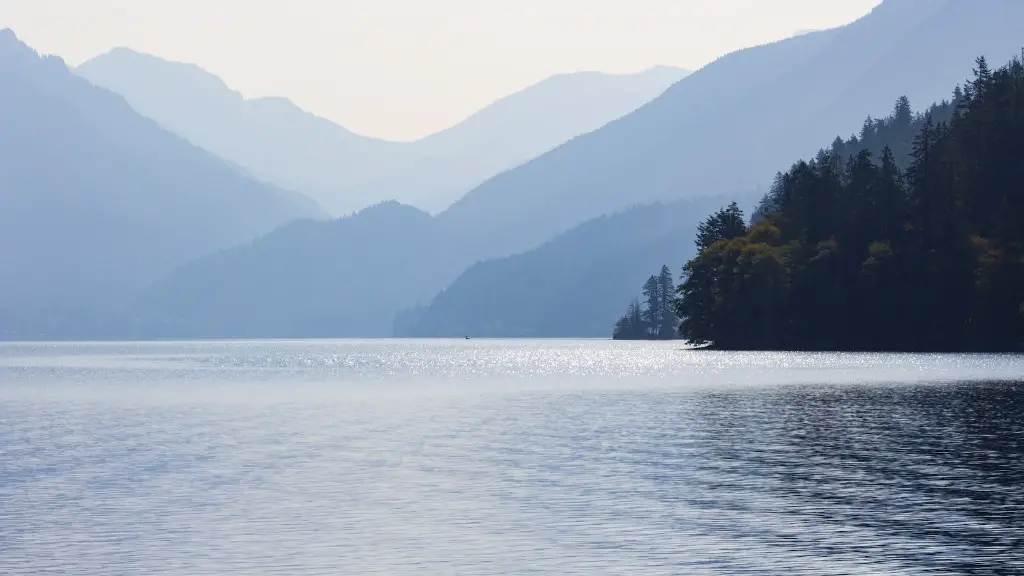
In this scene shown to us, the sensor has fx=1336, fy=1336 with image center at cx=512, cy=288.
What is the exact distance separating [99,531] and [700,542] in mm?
20111

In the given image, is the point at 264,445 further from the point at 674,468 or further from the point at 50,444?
the point at 674,468

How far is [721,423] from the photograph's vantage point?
85.8 m

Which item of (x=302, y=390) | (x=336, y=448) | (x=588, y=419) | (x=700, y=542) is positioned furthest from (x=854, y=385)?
(x=700, y=542)

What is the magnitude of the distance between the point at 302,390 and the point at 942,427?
2983 inches

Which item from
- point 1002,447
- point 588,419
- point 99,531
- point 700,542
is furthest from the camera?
point 588,419

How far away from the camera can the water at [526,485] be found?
39938mm

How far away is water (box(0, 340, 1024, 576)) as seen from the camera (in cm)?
3994

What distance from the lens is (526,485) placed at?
184 ft

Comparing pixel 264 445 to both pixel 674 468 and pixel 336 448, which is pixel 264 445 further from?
pixel 674 468

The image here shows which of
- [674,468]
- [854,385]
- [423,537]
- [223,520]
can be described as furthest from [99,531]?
[854,385]

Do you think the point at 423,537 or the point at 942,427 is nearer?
the point at 423,537

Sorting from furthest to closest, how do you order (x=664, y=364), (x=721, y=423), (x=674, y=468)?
(x=664, y=364)
(x=721, y=423)
(x=674, y=468)

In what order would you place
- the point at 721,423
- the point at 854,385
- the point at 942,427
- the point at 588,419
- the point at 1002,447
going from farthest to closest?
the point at 854,385 → the point at 588,419 → the point at 721,423 → the point at 942,427 → the point at 1002,447

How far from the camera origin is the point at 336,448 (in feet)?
240
